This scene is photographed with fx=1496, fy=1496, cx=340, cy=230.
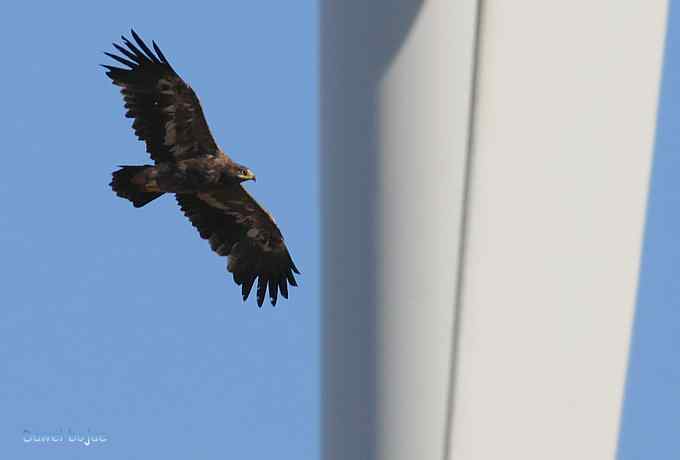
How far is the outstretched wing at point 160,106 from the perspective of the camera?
8.68 m

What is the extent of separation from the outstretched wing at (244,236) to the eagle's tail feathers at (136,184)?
42cm

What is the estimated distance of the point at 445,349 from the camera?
504 cm

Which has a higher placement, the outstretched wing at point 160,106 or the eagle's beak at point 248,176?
the outstretched wing at point 160,106

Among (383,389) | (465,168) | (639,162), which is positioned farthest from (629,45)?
(383,389)

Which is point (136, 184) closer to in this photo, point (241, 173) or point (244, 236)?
point (241, 173)

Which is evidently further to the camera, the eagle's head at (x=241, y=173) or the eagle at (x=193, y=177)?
the eagle's head at (x=241, y=173)

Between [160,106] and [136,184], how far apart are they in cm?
52

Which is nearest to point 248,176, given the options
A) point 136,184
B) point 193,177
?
point 193,177

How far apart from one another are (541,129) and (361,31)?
2.22 feet

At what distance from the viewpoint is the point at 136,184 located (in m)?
9.22

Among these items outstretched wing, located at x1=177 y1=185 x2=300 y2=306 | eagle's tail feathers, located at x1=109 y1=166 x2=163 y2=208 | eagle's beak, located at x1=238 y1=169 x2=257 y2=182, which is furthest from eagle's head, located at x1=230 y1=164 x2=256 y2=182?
eagle's tail feathers, located at x1=109 y1=166 x2=163 y2=208

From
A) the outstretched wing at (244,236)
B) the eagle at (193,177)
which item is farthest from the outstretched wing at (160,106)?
the outstretched wing at (244,236)

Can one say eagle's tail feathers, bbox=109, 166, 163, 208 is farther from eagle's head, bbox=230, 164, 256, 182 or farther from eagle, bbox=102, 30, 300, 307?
eagle's head, bbox=230, 164, 256, 182

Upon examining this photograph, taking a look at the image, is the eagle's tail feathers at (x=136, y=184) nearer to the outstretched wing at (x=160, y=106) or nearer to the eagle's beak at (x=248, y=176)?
the outstretched wing at (x=160, y=106)
